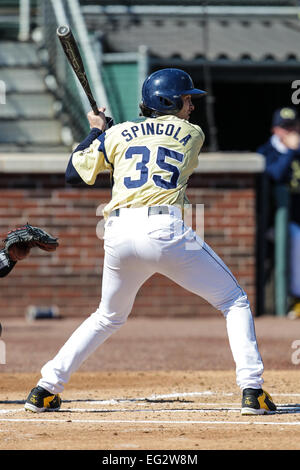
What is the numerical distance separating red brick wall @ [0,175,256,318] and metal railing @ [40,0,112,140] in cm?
98

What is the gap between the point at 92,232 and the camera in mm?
11844

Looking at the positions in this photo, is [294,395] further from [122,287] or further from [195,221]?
[195,221]

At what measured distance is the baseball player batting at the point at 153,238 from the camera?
18.0 ft

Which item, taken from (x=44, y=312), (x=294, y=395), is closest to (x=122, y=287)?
(x=294, y=395)

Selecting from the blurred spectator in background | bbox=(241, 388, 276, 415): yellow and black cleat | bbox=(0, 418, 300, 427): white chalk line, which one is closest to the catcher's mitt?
bbox=(0, 418, 300, 427): white chalk line

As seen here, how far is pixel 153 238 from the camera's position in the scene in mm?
5430

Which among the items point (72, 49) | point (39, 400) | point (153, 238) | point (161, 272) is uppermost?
point (72, 49)

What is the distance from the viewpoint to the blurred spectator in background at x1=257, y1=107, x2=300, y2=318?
39.5ft

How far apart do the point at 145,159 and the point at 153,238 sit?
471 mm

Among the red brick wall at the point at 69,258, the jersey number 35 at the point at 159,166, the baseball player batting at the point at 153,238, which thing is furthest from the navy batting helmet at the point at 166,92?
the red brick wall at the point at 69,258

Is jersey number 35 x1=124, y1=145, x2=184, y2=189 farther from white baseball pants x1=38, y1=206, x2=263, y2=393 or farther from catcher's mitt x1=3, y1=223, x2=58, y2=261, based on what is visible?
catcher's mitt x1=3, y1=223, x2=58, y2=261

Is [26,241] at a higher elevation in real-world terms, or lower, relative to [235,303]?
higher

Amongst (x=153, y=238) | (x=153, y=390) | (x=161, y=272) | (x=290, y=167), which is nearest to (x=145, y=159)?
(x=153, y=238)

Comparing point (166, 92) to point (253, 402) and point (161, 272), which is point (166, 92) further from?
point (253, 402)
